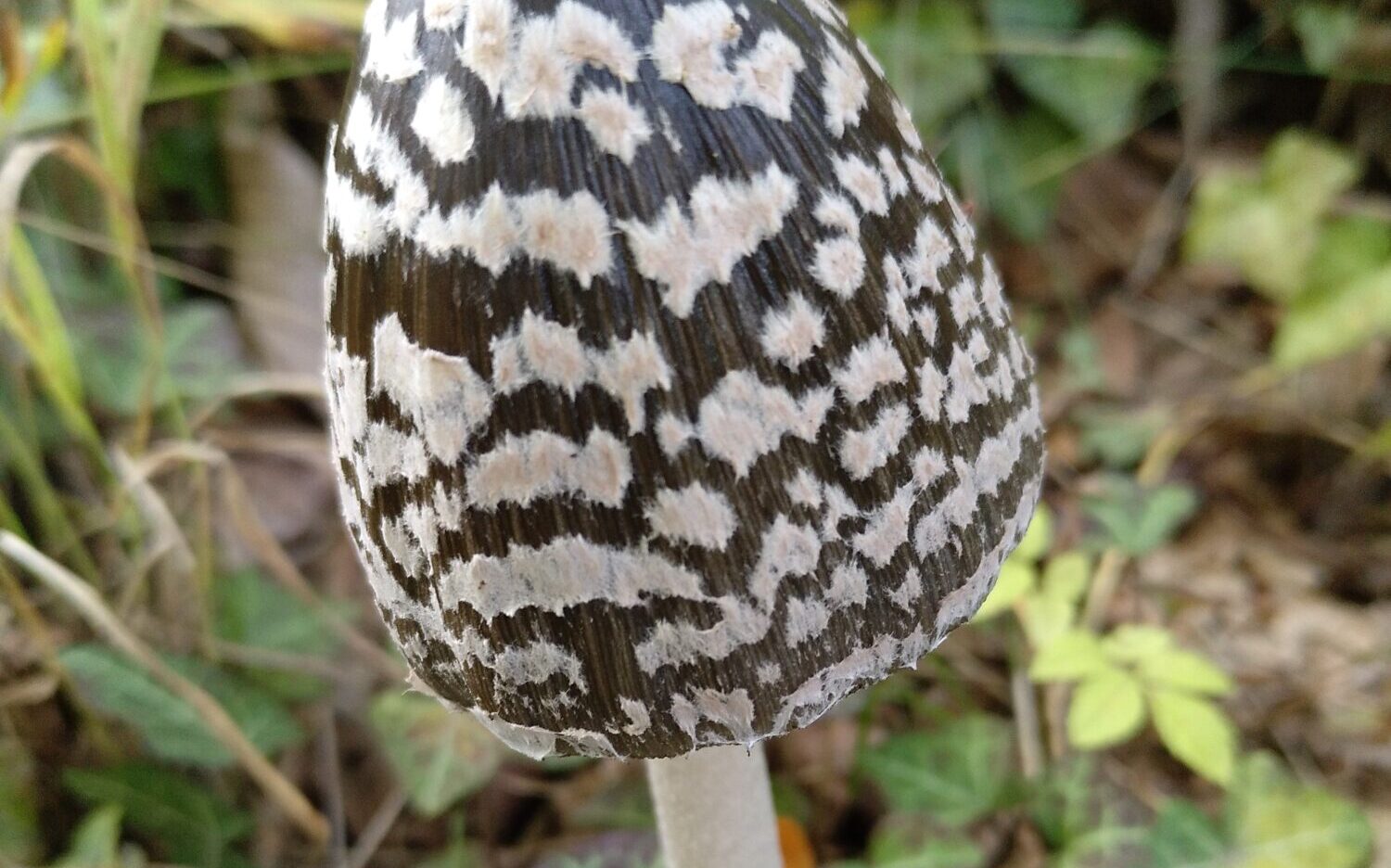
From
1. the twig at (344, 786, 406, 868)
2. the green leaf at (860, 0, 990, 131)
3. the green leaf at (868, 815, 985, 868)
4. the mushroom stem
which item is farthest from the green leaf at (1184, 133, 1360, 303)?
the twig at (344, 786, 406, 868)

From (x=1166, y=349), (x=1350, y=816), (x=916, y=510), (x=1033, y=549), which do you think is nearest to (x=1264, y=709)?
(x=1350, y=816)

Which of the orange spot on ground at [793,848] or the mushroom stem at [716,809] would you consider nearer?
the mushroom stem at [716,809]

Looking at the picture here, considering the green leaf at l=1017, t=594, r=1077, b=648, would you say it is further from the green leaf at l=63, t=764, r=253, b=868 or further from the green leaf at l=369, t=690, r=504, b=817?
the green leaf at l=63, t=764, r=253, b=868

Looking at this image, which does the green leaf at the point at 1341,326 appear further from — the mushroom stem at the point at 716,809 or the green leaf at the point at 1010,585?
the mushroom stem at the point at 716,809

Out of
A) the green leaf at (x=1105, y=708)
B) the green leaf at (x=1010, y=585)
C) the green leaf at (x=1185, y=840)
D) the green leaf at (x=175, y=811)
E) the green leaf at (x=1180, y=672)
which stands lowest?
the green leaf at (x=1185, y=840)

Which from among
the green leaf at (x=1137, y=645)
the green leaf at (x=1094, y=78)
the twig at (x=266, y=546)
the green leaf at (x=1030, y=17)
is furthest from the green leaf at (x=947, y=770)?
the green leaf at (x=1030, y=17)

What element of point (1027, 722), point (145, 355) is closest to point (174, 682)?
point (145, 355)
